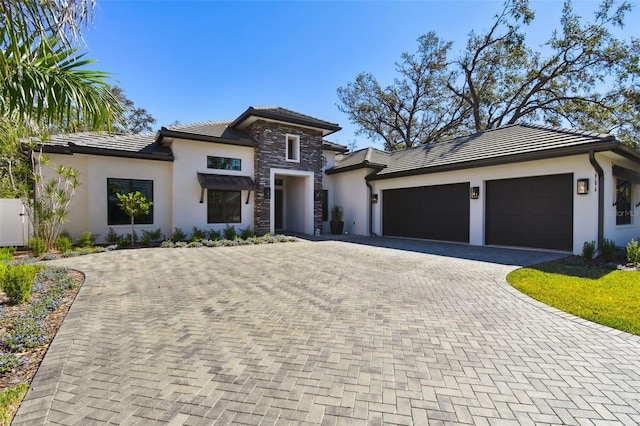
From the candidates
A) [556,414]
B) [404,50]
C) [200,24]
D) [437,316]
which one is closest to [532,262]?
[437,316]

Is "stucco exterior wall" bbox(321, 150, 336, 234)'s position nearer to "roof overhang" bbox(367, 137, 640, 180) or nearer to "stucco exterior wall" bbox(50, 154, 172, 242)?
"roof overhang" bbox(367, 137, 640, 180)

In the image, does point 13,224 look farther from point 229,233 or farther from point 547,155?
point 547,155

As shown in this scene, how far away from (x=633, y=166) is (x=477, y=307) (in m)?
12.1

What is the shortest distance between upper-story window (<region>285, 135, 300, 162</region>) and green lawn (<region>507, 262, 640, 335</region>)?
37.9 ft

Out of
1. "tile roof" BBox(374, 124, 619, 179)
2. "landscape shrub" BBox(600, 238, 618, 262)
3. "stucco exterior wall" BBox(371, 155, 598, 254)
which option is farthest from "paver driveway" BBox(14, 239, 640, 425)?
"tile roof" BBox(374, 124, 619, 179)

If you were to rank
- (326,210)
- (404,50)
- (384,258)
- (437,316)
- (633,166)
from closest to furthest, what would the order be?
(437,316) → (384,258) → (633,166) → (326,210) → (404,50)

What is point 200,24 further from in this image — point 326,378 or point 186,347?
point 326,378

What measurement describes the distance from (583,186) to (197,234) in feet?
47.7

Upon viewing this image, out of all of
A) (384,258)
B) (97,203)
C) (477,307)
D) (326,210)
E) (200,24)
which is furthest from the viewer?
(326,210)

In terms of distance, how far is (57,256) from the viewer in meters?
9.43

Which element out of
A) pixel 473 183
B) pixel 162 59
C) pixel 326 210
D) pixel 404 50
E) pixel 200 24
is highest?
pixel 404 50

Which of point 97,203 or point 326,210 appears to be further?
point 326,210

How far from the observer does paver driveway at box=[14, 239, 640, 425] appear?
2.40 meters

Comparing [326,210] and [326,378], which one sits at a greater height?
[326,210]
